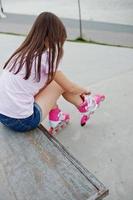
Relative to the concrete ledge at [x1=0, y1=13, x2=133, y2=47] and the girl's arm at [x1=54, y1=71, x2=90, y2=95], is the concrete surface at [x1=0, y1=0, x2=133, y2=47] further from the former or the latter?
the girl's arm at [x1=54, y1=71, x2=90, y2=95]

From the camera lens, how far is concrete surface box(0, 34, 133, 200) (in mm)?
2340

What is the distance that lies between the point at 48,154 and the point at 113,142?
704 mm

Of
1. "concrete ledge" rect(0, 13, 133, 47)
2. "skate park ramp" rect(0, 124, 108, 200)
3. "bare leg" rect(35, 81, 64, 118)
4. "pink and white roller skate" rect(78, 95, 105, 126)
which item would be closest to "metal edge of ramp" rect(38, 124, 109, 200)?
"skate park ramp" rect(0, 124, 108, 200)

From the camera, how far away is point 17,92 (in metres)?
2.28

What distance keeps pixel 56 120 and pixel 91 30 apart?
3241 mm

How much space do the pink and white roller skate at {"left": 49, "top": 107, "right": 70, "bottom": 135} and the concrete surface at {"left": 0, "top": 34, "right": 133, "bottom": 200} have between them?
0.20 feet

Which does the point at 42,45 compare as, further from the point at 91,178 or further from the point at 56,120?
the point at 91,178

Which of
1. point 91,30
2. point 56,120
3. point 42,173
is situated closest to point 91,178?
point 42,173

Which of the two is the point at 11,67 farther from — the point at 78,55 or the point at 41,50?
the point at 78,55

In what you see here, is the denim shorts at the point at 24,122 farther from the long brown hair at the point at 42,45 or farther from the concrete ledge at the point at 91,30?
the concrete ledge at the point at 91,30

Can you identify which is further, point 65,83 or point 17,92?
point 65,83

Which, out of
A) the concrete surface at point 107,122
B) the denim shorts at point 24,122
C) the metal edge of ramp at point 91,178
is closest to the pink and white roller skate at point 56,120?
the concrete surface at point 107,122

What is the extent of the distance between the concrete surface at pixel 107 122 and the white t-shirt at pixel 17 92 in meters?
0.54

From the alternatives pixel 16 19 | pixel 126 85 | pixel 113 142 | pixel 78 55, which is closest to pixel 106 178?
pixel 113 142
